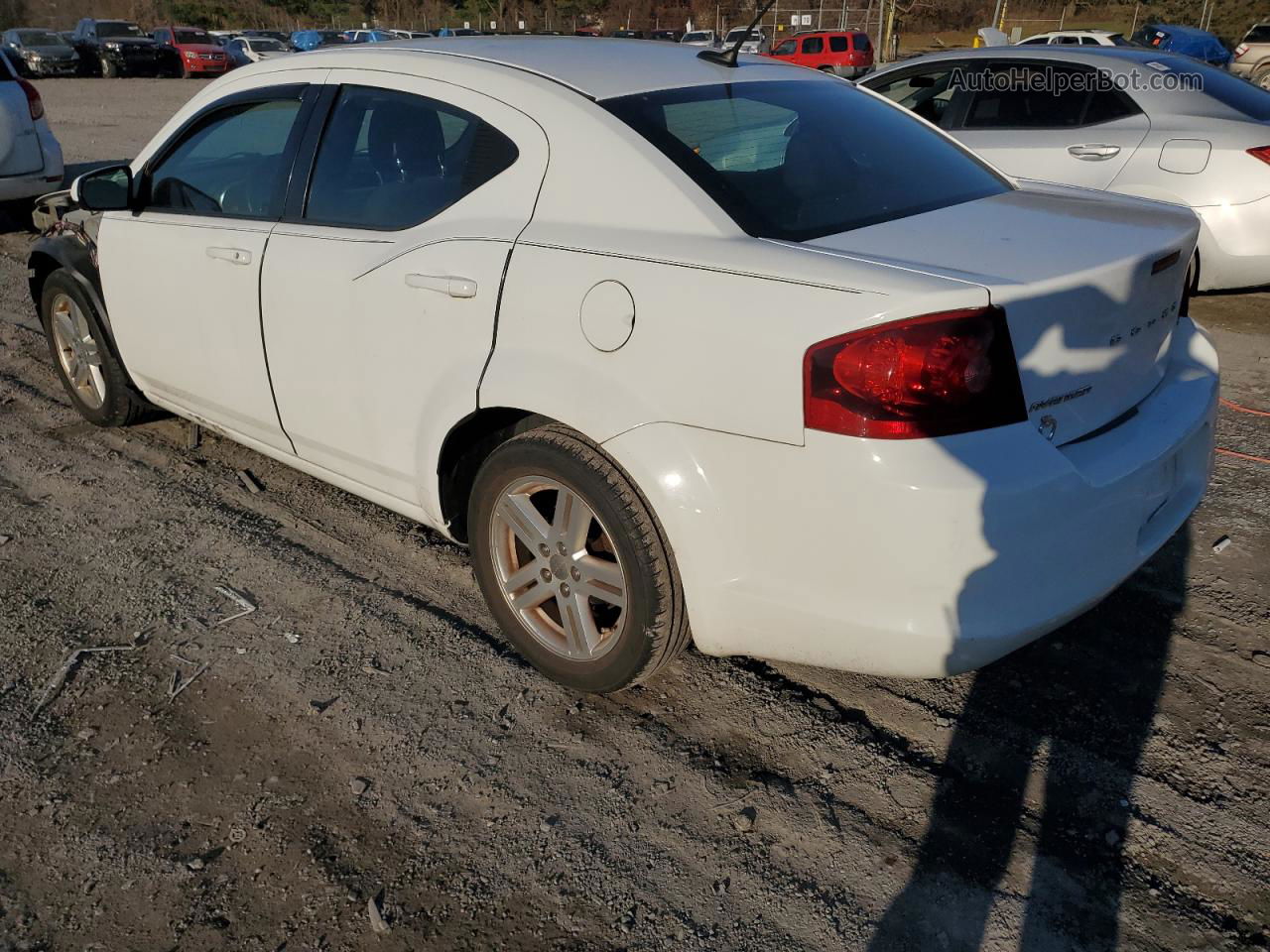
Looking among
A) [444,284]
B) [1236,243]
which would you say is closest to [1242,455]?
[1236,243]

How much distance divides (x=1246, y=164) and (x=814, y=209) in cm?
476

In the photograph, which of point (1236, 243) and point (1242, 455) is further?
point (1236, 243)

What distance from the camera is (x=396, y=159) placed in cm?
323

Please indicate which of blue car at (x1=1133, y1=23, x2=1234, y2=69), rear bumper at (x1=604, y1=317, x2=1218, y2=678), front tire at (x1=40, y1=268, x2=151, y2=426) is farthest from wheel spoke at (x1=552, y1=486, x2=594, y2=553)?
blue car at (x1=1133, y1=23, x2=1234, y2=69)

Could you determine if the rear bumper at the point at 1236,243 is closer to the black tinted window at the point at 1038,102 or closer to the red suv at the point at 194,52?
the black tinted window at the point at 1038,102

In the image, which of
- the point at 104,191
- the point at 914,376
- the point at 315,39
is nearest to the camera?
the point at 914,376

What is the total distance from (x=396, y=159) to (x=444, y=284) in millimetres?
626

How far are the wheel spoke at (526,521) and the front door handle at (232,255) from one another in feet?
4.52

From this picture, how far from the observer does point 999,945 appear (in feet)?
6.91

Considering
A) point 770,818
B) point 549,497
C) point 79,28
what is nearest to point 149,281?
point 549,497

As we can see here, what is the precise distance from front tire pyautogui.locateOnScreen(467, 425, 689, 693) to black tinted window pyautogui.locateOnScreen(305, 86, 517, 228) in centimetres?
81

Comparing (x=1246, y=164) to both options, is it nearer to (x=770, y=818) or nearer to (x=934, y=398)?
(x=934, y=398)

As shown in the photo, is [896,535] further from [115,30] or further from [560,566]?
[115,30]

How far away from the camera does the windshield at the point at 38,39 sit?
3328cm
